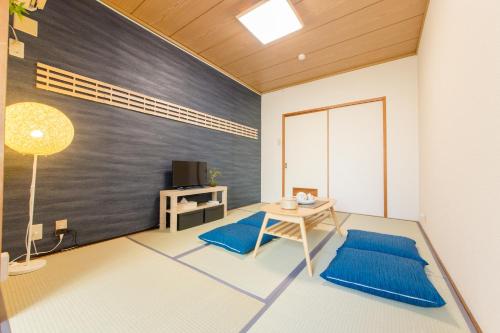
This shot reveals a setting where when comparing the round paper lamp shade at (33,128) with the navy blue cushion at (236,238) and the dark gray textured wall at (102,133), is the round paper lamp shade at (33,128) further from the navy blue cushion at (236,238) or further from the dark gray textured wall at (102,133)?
the navy blue cushion at (236,238)

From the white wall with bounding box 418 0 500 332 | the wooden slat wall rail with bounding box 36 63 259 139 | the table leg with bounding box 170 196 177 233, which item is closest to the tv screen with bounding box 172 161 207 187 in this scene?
the table leg with bounding box 170 196 177 233

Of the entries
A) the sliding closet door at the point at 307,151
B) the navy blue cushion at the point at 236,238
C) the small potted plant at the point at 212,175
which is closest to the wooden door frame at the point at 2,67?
the navy blue cushion at the point at 236,238

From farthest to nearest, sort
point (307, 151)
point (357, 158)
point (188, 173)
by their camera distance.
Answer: point (307, 151)
point (357, 158)
point (188, 173)

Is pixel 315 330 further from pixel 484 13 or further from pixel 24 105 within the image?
pixel 24 105

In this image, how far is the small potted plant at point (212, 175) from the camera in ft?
11.0

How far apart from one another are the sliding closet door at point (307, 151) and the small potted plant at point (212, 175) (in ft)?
5.64

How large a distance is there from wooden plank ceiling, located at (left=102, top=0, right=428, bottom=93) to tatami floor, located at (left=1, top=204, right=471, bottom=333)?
2704mm

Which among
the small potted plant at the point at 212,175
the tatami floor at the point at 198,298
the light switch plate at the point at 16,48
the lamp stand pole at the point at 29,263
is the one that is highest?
the light switch plate at the point at 16,48

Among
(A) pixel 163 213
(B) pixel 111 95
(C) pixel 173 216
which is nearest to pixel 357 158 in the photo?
(C) pixel 173 216

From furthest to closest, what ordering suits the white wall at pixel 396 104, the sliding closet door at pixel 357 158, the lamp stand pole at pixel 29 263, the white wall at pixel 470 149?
the sliding closet door at pixel 357 158
the white wall at pixel 396 104
the lamp stand pole at pixel 29 263
the white wall at pixel 470 149

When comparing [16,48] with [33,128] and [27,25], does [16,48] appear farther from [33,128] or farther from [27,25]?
[33,128]

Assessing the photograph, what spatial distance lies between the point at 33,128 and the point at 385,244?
3035 mm

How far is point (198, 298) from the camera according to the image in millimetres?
1253

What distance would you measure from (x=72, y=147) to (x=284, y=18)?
2.74m
